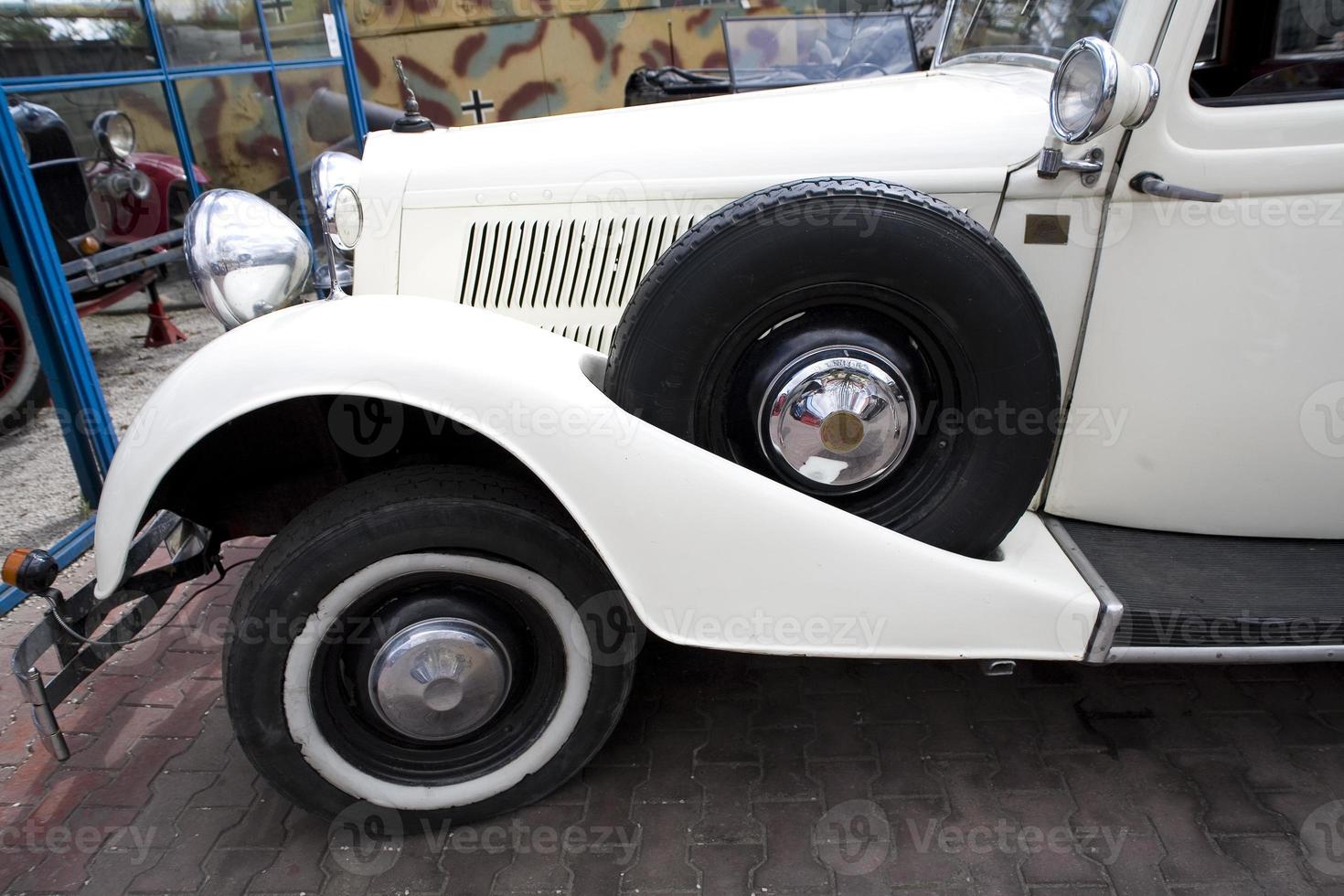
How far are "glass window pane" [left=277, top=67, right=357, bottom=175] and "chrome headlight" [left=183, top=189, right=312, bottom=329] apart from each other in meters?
5.21

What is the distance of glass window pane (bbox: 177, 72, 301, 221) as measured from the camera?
5949 millimetres

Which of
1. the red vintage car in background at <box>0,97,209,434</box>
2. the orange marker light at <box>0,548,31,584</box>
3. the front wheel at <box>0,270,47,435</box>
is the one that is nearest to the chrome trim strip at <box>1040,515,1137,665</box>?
the orange marker light at <box>0,548,31,584</box>

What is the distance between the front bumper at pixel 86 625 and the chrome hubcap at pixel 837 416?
1450 millimetres

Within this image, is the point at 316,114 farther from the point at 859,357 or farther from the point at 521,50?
the point at 859,357

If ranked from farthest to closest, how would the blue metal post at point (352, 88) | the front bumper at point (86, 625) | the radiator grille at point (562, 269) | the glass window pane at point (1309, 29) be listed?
the blue metal post at point (352, 88) < the radiator grille at point (562, 269) < the glass window pane at point (1309, 29) < the front bumper at point (86, 625)

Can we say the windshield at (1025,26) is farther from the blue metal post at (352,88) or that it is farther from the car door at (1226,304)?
the blue metal post at (352,88)

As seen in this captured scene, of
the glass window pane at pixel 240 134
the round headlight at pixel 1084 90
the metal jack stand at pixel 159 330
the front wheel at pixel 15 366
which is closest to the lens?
the round headlight at pixel 1084 90

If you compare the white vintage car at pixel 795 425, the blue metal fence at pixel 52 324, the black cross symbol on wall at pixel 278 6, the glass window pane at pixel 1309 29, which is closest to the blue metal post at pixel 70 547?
the blue metal fence at pixel 52 324

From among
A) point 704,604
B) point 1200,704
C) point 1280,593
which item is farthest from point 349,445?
point 1200,704

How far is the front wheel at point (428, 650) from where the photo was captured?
182 cm

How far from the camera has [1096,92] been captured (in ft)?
5.49

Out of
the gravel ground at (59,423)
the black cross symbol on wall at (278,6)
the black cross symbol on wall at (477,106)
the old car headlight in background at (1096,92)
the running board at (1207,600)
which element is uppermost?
the black cross symbol on wall at (278,6)

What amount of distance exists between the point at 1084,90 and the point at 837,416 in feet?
2.62

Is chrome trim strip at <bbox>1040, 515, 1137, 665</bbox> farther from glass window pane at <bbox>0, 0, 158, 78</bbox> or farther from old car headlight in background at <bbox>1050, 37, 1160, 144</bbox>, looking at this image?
glass window pane at <bbox>0, 0, 158, 78</bbox>
